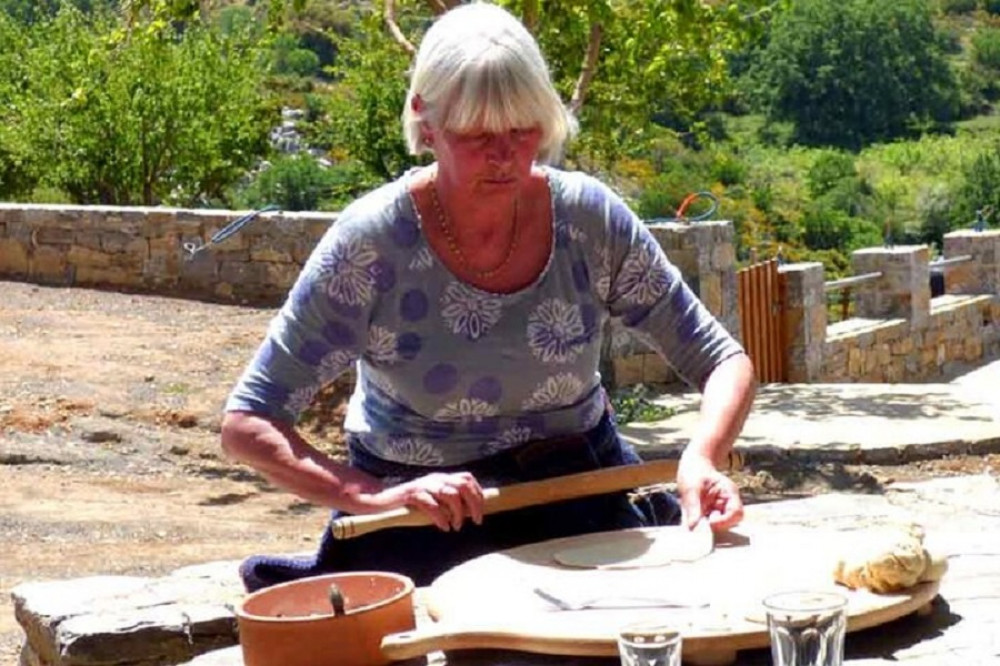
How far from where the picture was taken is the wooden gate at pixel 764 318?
1167 centimetres

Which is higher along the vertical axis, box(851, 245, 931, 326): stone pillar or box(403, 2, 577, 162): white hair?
box(403, 2, 577, 162): white hair

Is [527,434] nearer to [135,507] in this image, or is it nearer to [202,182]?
[135,507]

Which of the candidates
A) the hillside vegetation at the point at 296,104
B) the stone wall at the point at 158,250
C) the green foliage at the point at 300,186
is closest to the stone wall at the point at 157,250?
the stone wall at the point at 158,250

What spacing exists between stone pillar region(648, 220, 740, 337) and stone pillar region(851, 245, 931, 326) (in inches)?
135

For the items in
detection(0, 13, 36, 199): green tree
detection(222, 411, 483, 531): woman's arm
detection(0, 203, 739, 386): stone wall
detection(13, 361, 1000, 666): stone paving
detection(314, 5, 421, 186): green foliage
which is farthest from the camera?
detection(0, 13, 36, 199): green tree

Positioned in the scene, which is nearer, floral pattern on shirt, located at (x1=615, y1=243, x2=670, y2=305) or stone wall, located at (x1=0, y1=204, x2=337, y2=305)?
floral pattern on shirt, located at (x1=615, y1=243, x2=670, y2=305)

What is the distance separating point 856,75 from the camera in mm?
62562

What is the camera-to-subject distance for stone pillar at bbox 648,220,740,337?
10.6 m

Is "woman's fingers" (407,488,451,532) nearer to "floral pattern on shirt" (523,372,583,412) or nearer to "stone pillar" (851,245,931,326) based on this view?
"floral pattern on shirt" (523,372,583,412)

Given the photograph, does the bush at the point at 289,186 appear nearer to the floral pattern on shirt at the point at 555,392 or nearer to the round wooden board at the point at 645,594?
Result: the floral pattern on shirt at the point at 555,392

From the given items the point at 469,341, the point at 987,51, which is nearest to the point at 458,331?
the point at 469,341

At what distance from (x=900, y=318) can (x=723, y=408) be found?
37.8 feet

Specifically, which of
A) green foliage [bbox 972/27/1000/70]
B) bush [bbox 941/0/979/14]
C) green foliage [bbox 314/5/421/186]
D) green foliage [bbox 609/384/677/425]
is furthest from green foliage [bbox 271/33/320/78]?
green foliage [bbox 609/384/677/425]

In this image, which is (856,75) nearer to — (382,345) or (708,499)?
(382,345)
